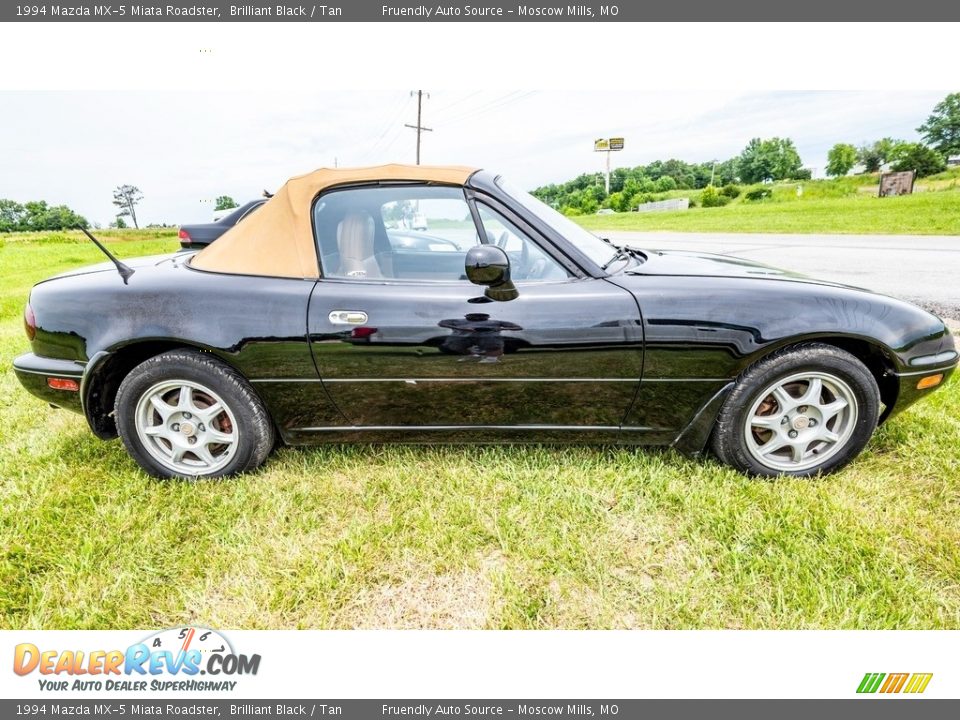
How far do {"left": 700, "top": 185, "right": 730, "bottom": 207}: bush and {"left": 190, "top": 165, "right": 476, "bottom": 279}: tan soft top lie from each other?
33.6 meters

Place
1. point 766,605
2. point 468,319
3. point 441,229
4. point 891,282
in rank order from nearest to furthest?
point 766,605 → point 468,319 → point 441,229 → point 891,282

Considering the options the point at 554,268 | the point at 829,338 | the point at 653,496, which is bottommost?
the point at 653,496

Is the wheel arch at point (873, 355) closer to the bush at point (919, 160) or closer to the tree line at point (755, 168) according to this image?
the tree line at point (755, 168)

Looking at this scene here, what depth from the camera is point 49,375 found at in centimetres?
231

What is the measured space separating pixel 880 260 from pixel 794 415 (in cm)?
810

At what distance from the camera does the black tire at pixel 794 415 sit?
7.04 feet

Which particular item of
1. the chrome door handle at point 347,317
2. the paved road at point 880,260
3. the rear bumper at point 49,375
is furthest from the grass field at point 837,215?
the rear bumper at point 49,375

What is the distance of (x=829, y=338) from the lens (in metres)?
2.17

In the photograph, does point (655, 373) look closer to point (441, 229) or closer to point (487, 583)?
point (487, 583)

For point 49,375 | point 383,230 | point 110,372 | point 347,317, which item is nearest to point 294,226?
point 383,230

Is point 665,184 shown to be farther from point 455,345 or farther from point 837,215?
point 455,345

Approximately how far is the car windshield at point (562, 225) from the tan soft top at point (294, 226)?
24 cm

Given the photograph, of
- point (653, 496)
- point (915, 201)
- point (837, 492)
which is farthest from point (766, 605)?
point (915, 201)

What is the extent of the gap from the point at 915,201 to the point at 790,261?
11508mm
